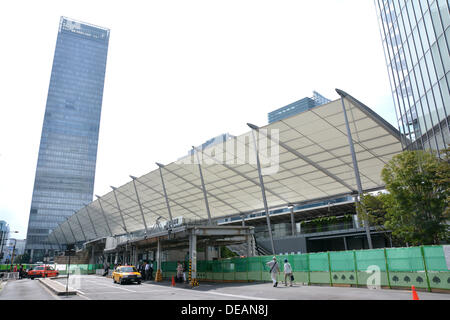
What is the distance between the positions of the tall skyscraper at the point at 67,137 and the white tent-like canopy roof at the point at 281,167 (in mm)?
108719

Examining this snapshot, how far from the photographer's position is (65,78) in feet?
570

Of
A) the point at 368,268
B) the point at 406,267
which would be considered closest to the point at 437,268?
the point at 406,267

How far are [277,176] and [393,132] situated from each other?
15073mm

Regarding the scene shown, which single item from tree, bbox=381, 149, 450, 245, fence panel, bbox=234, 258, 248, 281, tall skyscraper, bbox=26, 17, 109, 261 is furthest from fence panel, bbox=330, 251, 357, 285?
tall skyscraper, bbox=26, 17, 109, 261

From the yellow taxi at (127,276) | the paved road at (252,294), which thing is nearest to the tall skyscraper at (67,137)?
the yellow taxi at (127,276)

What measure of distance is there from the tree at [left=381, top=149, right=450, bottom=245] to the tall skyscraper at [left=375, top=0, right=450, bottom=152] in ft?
11.2

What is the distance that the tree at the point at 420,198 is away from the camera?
58.3 ft

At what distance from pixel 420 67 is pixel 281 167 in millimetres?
16466

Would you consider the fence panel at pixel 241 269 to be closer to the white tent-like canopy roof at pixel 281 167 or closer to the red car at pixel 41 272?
the white tent-like canopy roof at pixel 281 167

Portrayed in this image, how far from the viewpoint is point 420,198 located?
18312 millimetres

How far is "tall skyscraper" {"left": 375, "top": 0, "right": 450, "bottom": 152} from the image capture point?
21188 mm

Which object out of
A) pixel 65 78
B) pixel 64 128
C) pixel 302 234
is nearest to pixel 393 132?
pixel 302 234

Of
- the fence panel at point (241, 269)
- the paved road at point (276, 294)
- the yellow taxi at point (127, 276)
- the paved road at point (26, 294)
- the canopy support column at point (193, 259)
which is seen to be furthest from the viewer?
the yellow taxi at point (127, 276)

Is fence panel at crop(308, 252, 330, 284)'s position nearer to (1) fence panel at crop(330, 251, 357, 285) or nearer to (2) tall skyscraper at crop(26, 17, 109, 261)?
(1) fence panel at crop(330, 251, 357, 285)
